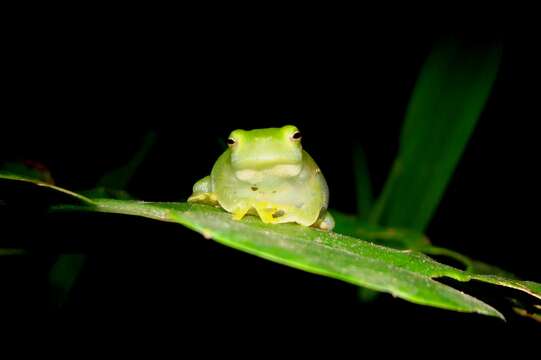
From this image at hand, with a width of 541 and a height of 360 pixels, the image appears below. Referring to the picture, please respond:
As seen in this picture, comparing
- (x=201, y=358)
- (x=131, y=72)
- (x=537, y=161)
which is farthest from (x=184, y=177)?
(x=537, y=161)

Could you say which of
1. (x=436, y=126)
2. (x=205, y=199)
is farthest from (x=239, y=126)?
(x=205, y=199)

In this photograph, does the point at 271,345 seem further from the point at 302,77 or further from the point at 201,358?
the point at 302,77

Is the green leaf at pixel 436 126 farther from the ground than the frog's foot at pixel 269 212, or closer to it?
farther from the ground

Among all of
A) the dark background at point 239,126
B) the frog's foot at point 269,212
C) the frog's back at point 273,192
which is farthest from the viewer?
the dark background at point 239,126

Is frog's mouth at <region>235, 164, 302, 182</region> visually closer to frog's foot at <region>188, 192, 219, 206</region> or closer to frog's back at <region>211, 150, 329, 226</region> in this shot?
frog's back at <region>211, 150, 329, 226</region>

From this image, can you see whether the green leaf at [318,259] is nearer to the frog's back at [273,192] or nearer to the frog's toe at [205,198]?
the frog's back at [273,192]

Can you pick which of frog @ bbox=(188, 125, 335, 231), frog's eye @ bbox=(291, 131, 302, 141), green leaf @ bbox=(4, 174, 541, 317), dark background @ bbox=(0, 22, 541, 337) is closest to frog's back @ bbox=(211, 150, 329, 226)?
frog @ bbox=(188, 125, 335, 231)

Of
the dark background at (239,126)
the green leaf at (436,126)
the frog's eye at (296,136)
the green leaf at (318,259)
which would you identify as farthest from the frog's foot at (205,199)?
the green leaf at (436,126)
